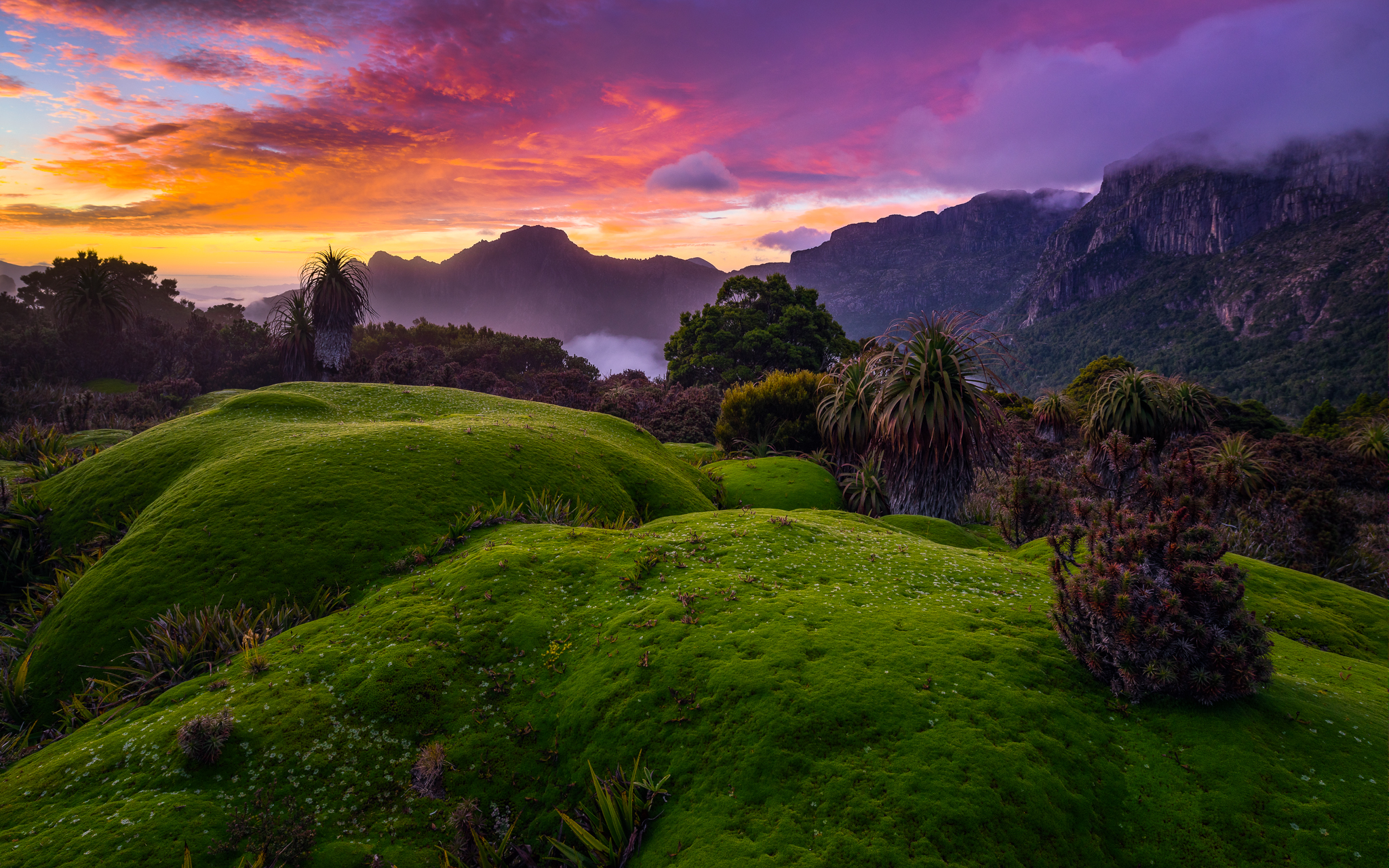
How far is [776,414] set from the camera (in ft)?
94.9

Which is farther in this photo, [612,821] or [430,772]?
[430,772]

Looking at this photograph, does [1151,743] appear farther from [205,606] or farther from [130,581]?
[130,581]

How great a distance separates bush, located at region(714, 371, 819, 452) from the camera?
28234mm

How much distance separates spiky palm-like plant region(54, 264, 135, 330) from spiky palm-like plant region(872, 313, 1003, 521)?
176 ft

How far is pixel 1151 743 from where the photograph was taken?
519 centimetres

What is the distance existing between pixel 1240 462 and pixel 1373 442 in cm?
1595

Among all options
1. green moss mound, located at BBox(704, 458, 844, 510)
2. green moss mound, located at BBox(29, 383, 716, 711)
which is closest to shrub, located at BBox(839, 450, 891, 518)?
green moss mound, located at BBox(704, 458, 844, 510)

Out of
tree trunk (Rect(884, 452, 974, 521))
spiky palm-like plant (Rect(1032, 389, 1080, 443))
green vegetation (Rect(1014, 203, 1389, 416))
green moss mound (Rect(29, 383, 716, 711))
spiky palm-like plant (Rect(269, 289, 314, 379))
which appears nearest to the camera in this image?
green moss mound (Rect(29, 383, 716, 711))

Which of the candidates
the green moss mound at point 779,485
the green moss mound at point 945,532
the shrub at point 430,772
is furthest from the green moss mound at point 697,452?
the shrub at point 430,772

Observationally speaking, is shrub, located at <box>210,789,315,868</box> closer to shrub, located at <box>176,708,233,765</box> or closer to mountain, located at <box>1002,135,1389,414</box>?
shrub, located at <box>176,708,233,765</box>

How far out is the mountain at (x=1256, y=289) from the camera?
100562 millimetres

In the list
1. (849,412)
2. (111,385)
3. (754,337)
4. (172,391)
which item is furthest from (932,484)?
(111,385)

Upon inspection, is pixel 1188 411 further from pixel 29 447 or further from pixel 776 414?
pixel 29 447

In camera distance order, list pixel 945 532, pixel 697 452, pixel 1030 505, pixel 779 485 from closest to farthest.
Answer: pixel 945 532
pixel 1030 505
pixel 779 485
pixel 697 452
